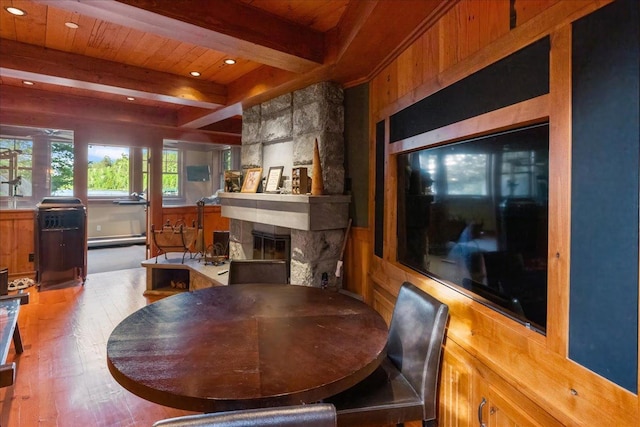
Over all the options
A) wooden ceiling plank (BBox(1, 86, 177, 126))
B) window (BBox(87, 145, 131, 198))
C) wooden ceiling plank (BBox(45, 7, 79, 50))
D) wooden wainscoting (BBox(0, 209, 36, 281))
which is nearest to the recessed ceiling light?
wooden ceiling plank (BBox(45, 7, 79, 50))

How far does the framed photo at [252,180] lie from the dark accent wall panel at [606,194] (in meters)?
3.17

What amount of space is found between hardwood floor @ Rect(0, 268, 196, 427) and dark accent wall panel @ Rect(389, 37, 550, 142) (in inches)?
90.6

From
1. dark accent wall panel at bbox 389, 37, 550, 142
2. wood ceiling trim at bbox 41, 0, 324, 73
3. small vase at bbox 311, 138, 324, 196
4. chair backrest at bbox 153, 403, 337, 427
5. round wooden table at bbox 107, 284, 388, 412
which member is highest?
wood ceiling trim at bbox 41, 0, 324, 73

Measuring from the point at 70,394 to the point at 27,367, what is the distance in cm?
62

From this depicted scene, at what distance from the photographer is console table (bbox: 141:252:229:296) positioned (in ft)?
13.3

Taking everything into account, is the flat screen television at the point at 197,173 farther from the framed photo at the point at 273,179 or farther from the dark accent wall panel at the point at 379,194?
the dark accent wall panel at the point at 379,194

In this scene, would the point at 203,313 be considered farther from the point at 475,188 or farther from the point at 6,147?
the point at 6,147

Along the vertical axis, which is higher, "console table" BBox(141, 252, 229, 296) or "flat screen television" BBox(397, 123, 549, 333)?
"flat screen television" BBox(397, 123, 549, 333)

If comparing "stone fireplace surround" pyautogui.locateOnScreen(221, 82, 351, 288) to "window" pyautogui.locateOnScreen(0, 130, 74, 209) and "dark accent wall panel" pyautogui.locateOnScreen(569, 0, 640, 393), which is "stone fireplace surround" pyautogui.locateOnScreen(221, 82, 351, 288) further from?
"window" pyautogui.locateOnScreen(0, 130, 74, 209)

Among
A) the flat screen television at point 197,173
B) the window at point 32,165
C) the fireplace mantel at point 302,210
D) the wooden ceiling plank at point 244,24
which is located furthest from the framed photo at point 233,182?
the flat screen television at point 197,173

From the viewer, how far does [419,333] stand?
163 centimetres

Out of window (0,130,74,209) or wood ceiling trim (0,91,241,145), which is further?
window (0,130,74,209)

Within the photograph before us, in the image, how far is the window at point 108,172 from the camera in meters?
8.03

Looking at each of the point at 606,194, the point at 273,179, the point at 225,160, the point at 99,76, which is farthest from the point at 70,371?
the point at 225,160
